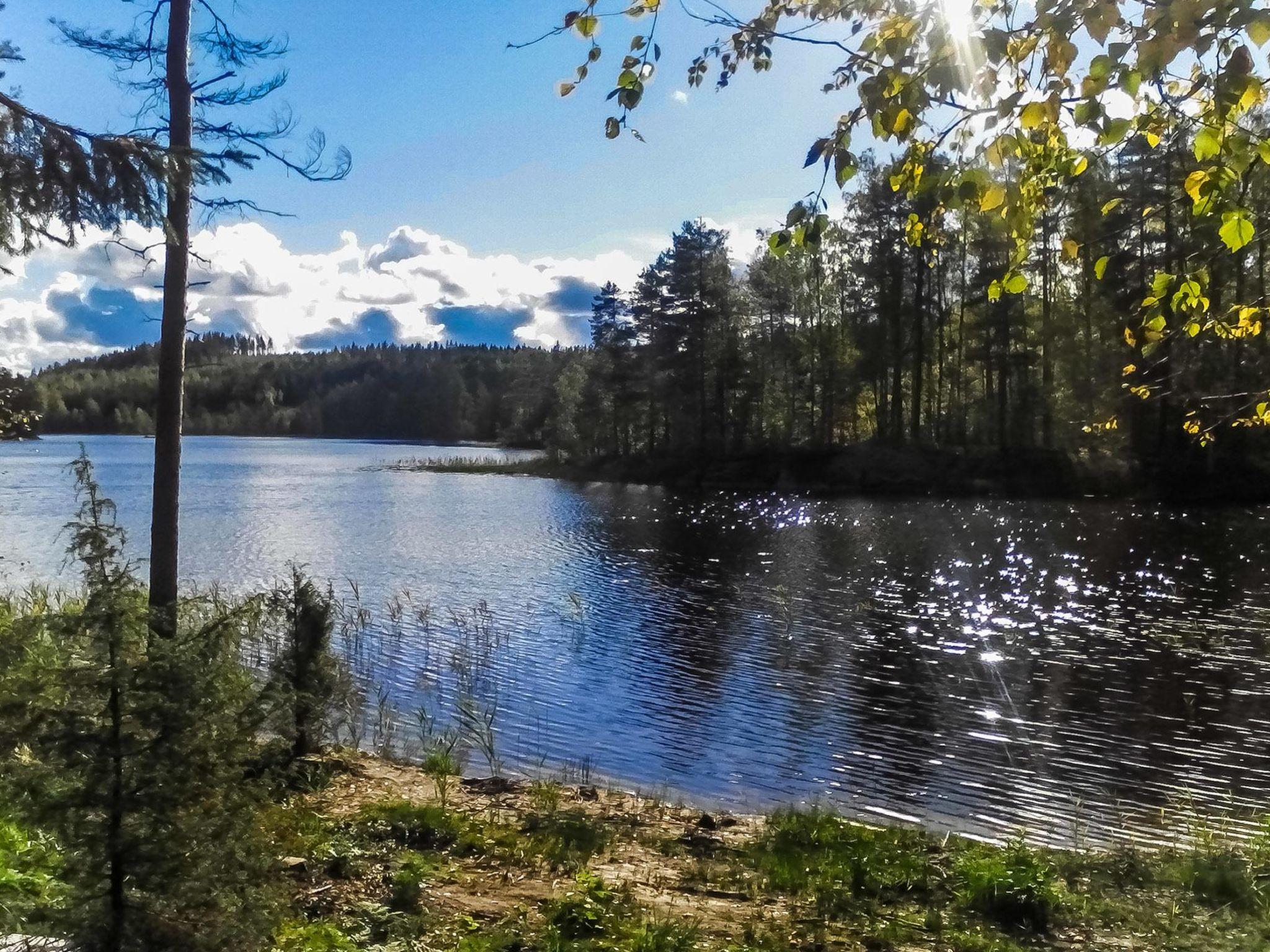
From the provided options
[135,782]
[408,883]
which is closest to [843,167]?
[135,782]

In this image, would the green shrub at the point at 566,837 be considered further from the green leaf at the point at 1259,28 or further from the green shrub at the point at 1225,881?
the green leaf at the point at 1259,28

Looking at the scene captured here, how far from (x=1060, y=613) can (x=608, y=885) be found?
15104 mm

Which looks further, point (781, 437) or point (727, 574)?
point (781, 437)

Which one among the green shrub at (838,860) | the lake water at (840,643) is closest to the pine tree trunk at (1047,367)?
the lake water at (840,643)

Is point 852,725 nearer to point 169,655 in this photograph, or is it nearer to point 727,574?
point 169,655

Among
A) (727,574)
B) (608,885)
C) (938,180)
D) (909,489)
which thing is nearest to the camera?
(938,180)

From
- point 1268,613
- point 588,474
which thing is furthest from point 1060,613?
point 588,474

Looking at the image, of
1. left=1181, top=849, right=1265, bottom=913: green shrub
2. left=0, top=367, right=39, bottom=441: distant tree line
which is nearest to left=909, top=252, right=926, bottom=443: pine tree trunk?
left=0, top=367, right=39, bottom=441: distant tree line

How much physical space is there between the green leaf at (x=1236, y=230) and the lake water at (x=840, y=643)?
277 inches

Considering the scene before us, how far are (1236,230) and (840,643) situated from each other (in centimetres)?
1400

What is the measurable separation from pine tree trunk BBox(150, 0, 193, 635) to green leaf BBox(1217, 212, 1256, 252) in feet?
26.6

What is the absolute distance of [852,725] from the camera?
1175cm

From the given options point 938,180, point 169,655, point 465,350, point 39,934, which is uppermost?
point 465,350

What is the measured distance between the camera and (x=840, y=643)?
1611 cm
